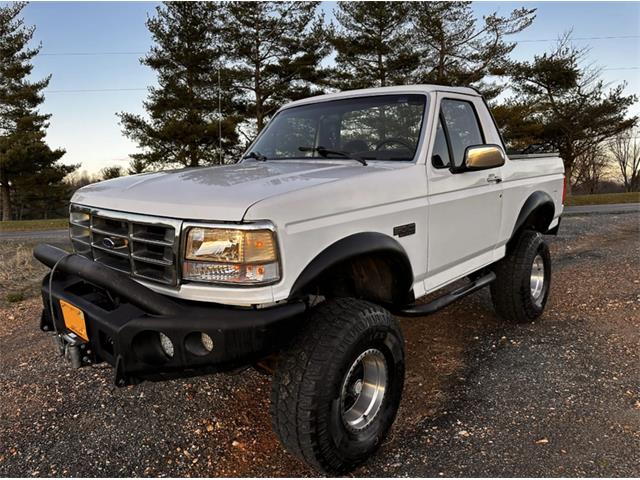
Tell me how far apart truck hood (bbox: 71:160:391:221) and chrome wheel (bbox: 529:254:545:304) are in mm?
2553

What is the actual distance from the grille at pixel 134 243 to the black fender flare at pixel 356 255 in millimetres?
609

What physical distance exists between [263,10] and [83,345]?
21882mm

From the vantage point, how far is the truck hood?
2223 mm

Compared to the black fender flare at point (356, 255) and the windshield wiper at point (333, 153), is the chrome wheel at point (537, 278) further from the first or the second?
the windshield wiper at point (333, 153)

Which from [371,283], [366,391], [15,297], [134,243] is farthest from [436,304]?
[15,297]

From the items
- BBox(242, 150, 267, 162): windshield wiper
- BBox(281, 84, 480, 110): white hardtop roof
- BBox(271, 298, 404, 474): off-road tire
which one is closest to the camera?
BBox(271, 298, 404, 474): off-road tire

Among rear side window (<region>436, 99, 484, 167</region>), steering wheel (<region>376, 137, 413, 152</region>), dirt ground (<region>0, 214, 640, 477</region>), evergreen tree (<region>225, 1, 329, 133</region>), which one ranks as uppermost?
evergreen tree (<region>225, 1, 329, 133</region>)

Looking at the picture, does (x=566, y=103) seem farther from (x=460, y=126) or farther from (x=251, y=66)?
(x=460, y=126)

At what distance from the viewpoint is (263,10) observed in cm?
2159

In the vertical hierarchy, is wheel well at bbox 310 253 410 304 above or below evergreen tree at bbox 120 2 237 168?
below

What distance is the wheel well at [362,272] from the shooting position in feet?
7.73

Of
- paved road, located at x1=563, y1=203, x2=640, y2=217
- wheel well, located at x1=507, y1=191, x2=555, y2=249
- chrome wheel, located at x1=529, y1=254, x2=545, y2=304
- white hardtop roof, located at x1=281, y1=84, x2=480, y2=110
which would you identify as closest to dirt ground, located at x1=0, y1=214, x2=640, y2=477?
chrome wheel, located at x1=529, y1=254, x2=545, y2=304

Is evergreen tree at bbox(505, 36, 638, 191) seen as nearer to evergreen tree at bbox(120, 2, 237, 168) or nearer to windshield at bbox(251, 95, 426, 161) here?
evergreen tree at bbox(120, 2, 237, 168)

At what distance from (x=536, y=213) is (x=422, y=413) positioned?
2.65m
